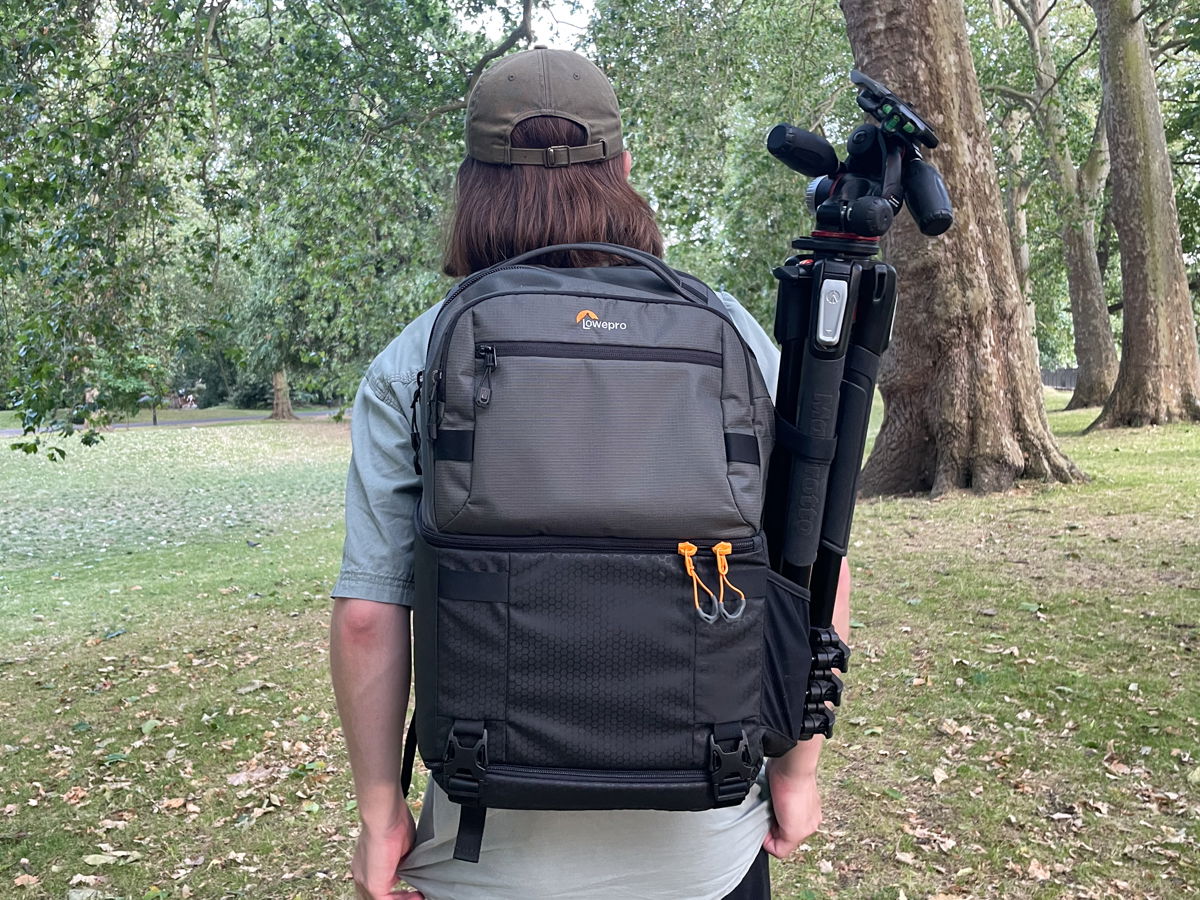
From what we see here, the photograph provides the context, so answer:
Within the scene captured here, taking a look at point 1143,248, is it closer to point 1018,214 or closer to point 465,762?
point 1018,214

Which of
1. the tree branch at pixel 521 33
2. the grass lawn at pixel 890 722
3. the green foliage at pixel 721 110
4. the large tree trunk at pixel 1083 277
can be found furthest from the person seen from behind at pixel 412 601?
the large tree trunk at pixel 1083 277

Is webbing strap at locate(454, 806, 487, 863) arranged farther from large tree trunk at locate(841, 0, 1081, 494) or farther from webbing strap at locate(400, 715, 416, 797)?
large tree trunk at locate(841, 0, 1081, 494)

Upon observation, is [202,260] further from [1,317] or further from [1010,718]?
[1010,718]

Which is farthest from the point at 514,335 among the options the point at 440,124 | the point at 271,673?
the point at 440,124

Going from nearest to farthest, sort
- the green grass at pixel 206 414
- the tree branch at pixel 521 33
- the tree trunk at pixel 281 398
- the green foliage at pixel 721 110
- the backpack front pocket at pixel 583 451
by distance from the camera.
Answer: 1. the backpack front pocket at pixel 583 451
2. the tree branch at pixel 521 33
3. the green foliage at pixel 721 110
4. the tree trunk at pixel 281 398
5. the green grass at pixel 206 414

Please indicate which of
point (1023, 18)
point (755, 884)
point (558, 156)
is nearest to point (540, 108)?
point (558, 156)

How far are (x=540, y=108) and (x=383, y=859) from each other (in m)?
1.13

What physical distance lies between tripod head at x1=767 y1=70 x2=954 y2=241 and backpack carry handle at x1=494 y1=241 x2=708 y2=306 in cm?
25

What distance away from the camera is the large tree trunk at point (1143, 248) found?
54.7 ft

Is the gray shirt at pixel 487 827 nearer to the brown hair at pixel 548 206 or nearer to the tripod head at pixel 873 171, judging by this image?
the brown hair at pixel 548 206

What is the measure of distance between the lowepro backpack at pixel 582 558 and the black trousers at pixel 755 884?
0.28 m

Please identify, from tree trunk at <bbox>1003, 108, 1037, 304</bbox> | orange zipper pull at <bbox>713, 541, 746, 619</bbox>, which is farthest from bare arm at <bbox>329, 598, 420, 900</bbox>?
tree trunk at <bbox>1003, 108, 1037, 304</bbox>

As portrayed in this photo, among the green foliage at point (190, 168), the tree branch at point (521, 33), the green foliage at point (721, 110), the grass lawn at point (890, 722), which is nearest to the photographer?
the grass lawn at point (890, 722)

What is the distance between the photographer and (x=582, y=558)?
149 centimetres
